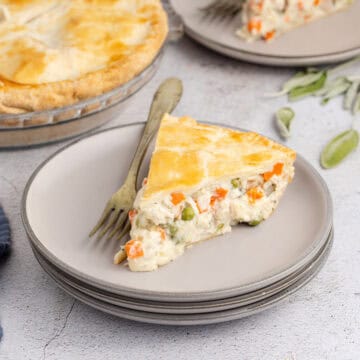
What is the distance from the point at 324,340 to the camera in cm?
231

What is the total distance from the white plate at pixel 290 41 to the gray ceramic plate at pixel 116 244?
1018mm

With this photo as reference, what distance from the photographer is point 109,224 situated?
96.8 inches

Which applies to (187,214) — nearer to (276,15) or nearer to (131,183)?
(131,183)

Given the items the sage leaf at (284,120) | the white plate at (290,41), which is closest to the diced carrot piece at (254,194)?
the sage leaf at (284,120)

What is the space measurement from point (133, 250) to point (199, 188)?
0.29 m

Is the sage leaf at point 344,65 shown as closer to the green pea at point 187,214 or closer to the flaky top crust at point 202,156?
the flaky top crust at point 202,156

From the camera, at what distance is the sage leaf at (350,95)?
3508 millimetres

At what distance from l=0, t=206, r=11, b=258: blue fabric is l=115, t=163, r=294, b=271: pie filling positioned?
0.46 metres

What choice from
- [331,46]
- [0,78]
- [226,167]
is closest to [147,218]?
[226,167]

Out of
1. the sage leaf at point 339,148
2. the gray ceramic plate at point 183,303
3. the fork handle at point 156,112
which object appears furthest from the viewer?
the sage leaf at point 339,148

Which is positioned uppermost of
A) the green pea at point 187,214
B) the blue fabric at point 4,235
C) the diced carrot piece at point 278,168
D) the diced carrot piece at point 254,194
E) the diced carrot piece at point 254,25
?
the diced carrot piece at point 278,168

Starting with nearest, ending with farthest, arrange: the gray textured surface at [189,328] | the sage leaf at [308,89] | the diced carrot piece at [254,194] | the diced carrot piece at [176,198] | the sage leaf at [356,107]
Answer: the gray textured surface at [189,328] < the diced carrot piece at [176,198] < the diced carrot piece at [254,194] < the sage leaf at [356,107] < the sage leaf at [308,89]

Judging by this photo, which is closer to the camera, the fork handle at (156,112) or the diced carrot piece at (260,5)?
the fork handle at (156,112)

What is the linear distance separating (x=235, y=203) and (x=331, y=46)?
152cm
